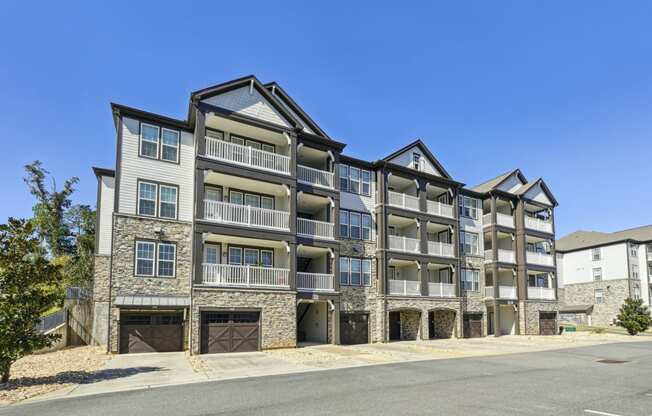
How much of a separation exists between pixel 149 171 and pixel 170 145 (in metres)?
1.80

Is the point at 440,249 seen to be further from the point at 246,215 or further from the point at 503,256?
the point at 246,215

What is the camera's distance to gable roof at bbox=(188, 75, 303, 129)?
72.9ft

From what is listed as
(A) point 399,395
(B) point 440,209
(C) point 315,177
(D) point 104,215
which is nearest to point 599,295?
(B) point 440,209

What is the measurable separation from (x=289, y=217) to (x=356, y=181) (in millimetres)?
6942

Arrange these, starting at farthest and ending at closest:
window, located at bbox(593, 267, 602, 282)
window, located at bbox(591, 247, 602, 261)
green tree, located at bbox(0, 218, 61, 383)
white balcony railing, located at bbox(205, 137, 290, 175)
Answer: window, located at bbox(591, 247, 602, 261)
window, located at bbox(593, 267, 602, 282)
white balcony railing, located at bbox(205, 137, 290, 175)
green tree, located at bbox(0, 218, 61, 383)

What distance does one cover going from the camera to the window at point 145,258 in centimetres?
2123

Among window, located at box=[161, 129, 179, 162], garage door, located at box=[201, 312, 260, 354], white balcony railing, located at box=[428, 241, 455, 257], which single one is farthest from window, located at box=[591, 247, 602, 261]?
window, located at box=[161, 129, 179, 162]

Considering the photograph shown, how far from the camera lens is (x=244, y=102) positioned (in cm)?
2386

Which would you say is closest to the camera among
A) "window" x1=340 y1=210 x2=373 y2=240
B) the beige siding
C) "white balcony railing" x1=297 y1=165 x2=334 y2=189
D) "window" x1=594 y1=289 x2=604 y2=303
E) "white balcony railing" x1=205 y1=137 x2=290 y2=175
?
"white balcony railing" x1=205 y1=137 x2=290 y2=175

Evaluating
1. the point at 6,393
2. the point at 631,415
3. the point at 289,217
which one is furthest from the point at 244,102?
the point at 631,415

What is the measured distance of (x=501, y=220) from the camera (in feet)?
120

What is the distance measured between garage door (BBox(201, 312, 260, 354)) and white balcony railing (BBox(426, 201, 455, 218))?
15.5 metres

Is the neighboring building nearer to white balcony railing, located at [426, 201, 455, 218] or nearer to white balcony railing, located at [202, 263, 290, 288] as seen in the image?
white balcony railing, located at [426, 201, 455, 218]

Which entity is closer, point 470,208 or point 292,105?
point 292,105
